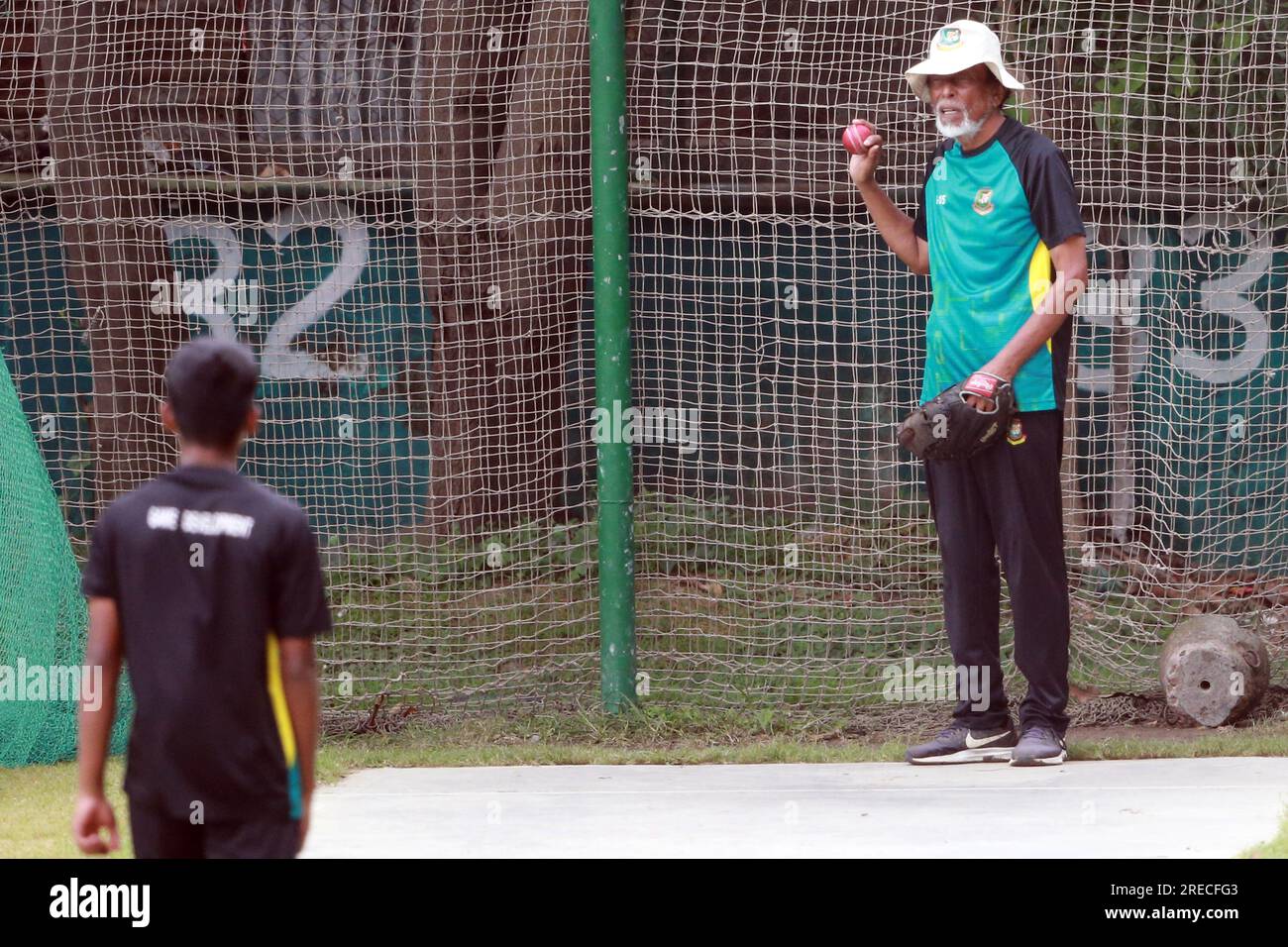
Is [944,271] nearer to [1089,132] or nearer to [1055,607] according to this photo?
[1055,607]

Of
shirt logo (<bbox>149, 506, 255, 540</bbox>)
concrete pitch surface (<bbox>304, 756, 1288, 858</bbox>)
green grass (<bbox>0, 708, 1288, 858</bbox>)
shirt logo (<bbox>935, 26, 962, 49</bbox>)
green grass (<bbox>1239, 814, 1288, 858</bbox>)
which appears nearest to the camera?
shirt logo (<bbox>149, 506, 255, 540</bbox>)

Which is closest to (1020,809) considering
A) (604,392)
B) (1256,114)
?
(604,392)

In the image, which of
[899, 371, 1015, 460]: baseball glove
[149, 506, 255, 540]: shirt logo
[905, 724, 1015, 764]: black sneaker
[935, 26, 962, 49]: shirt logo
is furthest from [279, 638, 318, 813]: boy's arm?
[935, 26, 962, 49]: shirt logo

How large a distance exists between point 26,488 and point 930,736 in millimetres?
3368

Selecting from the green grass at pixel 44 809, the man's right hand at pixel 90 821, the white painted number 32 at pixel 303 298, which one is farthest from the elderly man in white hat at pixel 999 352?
the white painted number 32 at pixel 303 298

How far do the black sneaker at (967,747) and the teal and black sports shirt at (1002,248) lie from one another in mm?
1125

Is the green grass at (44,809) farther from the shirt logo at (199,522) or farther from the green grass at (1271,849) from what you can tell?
the green grass at (1271,849)

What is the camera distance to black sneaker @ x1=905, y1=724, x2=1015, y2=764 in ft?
18.0

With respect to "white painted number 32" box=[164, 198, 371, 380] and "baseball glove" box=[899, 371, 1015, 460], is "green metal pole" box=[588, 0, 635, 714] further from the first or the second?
"white painted number 32" box=[164, 198, 371, 380]

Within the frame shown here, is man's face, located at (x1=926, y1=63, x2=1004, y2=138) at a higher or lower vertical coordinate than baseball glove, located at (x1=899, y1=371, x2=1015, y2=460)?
higher

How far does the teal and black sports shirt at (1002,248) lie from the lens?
17.3ft

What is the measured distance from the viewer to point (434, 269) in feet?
27.3

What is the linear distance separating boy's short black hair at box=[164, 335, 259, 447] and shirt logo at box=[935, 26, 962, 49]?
3128mm

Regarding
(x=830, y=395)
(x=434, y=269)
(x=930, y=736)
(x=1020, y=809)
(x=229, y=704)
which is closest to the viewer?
(x=229, y=704)
